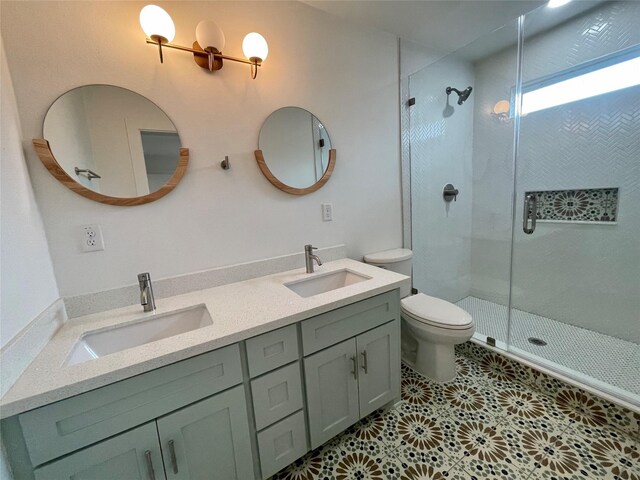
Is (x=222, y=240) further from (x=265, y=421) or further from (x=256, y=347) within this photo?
(x=265, y=421)

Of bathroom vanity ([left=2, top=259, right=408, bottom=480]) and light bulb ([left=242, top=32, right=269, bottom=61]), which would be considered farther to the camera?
light bulb ([left=242, top=32, right=269, bottom=61])

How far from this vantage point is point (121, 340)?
102cm

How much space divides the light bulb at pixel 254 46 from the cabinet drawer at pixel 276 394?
1.50 meters

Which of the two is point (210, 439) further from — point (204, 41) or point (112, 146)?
point (204, 41)

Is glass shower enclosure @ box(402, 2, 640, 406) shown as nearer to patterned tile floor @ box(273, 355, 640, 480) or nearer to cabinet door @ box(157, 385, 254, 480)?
patterned tile floor @ box(273, 355, 640, 480)

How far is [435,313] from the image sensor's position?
5.24ft

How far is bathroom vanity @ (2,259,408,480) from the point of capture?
27.1 inches

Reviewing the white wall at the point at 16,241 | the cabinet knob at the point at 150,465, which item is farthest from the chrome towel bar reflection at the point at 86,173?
the cabinet knob at the point at 150,465

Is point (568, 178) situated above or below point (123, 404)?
above

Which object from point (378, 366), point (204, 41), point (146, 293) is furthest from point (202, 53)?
point (378, 366)

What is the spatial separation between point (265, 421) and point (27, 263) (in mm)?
1036

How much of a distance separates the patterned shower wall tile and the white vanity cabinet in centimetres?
183

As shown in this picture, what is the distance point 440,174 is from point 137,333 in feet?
7.95

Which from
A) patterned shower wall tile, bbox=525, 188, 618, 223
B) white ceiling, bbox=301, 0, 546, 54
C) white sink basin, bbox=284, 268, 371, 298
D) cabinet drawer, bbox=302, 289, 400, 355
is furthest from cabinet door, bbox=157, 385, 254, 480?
patterned shower wall tile, bbox=525, 188, 618, 223
